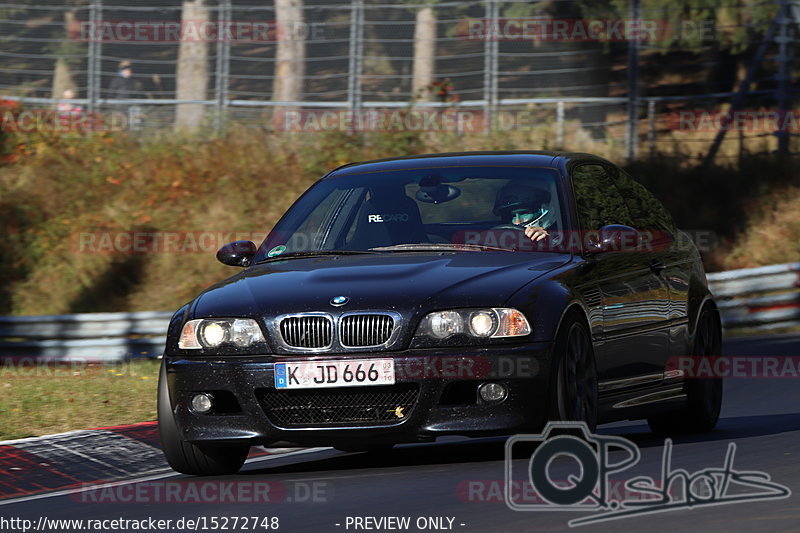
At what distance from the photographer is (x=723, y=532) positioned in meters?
6.27

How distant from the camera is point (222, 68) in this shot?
2456cm

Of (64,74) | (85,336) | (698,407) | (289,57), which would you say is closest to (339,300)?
(698,407)

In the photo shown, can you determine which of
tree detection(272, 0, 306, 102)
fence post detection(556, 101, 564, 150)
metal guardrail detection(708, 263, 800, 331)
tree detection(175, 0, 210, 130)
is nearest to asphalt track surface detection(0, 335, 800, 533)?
metal guardrail detection(708, 263, 800, 331)

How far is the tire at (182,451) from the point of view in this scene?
8258 mm

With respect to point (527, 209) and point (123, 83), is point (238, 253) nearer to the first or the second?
point (527, 209)

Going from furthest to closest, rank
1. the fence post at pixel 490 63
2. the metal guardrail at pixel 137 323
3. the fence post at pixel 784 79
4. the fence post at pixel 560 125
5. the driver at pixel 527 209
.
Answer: the fence post at pixel 784 79
the fence post at pixel 560 125
the fence post at pixel 490 63
the metal guardrail at pixel 137 323
the driver at pixel 527 209

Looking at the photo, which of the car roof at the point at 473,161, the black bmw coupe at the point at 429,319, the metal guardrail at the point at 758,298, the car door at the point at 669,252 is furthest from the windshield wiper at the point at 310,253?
the metal guardrail at the point at 758,298

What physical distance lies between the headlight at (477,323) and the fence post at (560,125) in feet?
54.3

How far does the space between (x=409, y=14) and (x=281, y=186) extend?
318 centimetres

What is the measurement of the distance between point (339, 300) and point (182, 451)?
1237mm

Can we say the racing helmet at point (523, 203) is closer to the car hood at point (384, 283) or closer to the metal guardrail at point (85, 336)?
the car hood at point (384, 283)

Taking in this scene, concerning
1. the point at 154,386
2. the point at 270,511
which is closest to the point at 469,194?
the point at 270,511

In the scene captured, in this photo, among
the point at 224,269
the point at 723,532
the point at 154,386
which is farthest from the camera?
the point at 224,269

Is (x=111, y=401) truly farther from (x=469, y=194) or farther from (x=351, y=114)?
(x=351, y=114)
